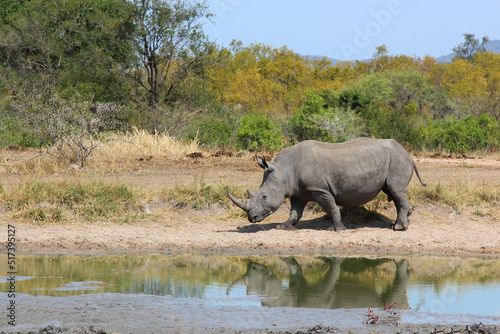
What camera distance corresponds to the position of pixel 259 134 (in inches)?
776

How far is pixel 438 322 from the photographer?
5762 mm

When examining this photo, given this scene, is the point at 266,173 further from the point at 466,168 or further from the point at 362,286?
the point at 466,168

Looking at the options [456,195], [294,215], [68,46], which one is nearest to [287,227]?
[294,215]

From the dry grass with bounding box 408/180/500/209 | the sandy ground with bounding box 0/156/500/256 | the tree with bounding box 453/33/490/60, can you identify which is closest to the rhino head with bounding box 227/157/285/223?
the sandy ground with bounding box 0/156/500/256

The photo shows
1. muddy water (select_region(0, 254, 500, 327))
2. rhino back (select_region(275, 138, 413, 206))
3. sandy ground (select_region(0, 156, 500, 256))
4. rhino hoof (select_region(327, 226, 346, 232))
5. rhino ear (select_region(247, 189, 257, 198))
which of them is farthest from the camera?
rhino hoof (select_region(327, 226, 346, 232))

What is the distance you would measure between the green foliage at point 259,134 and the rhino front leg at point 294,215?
9.34 metres

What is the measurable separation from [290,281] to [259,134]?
12.4 m

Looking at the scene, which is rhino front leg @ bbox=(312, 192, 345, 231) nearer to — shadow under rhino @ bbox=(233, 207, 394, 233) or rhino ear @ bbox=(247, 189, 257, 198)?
shadow under rhino @ bbox=(233, 207, 394, 233)

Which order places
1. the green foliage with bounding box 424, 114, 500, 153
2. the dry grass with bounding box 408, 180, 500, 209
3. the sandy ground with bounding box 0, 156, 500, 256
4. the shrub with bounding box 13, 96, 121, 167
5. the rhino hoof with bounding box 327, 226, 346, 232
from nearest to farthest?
the sandy ground with bounding box 0, 156, 500, 256
the rhino hoof with bounding box 327, 226, 346, 232
the dry grass with bounding box 408, 180, 500, 209
the shrub with bounding box 13, 96, 121, 167
the green foliage with bounding box 424, 114, 500, 153

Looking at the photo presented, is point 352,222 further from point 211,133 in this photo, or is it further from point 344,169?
point 211,133

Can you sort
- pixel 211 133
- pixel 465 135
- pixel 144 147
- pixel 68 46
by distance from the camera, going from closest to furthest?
pixel 144 147 < pixel 465 135 < pixel 211 133 < pixel 68 46

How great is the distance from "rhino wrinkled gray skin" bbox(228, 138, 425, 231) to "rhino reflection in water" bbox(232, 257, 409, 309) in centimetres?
141

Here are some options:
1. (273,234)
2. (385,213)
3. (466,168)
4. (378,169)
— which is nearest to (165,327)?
(273,234)

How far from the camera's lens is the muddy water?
645 centimetres
